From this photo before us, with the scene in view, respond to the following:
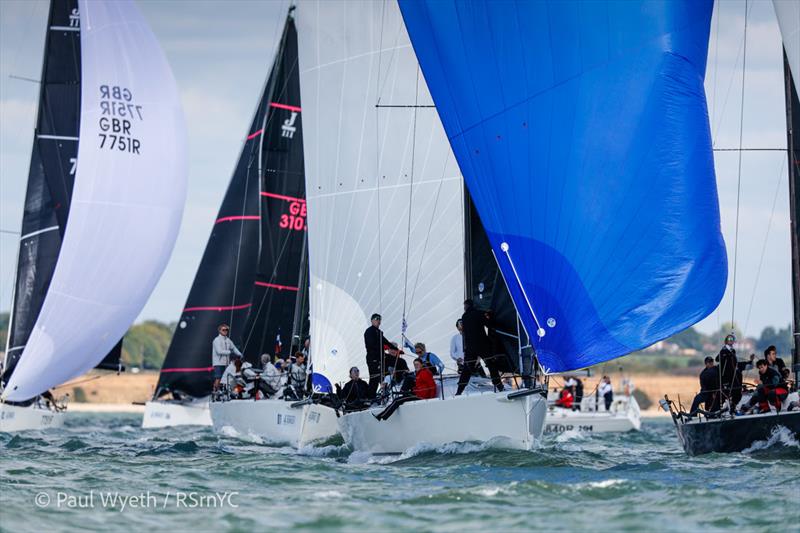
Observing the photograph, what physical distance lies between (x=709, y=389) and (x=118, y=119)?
583 inches

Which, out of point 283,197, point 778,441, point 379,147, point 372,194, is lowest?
point 778,441

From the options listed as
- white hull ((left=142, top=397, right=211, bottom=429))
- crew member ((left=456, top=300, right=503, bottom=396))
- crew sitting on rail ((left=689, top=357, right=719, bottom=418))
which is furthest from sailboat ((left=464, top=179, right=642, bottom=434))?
white hull ((left=142, top=397, right=211, bottom=429))

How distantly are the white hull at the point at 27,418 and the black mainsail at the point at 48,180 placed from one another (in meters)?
0.97

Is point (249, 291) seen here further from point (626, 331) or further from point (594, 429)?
point (626, 331)

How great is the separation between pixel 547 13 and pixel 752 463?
6.00m

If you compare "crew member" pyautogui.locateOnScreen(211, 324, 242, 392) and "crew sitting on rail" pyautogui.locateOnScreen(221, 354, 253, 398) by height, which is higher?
"crew member" pyautogui.locateOnScreen(211, 324, 242, 392)

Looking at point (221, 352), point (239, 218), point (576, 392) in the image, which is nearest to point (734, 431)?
point (221, 352)

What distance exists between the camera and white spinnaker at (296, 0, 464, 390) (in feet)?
73.0

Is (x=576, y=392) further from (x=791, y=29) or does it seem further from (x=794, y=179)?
(x=791, y=29)

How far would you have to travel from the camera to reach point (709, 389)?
20.2 meters

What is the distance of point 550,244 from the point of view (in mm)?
17141

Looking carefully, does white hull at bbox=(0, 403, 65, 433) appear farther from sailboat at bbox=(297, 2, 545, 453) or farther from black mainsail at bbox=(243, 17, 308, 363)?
sailboat at bbox=(297, 2, 545, 453)

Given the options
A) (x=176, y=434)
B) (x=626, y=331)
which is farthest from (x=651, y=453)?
(x=176, y=434)

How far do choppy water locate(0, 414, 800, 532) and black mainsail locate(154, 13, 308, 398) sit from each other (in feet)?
32.0
